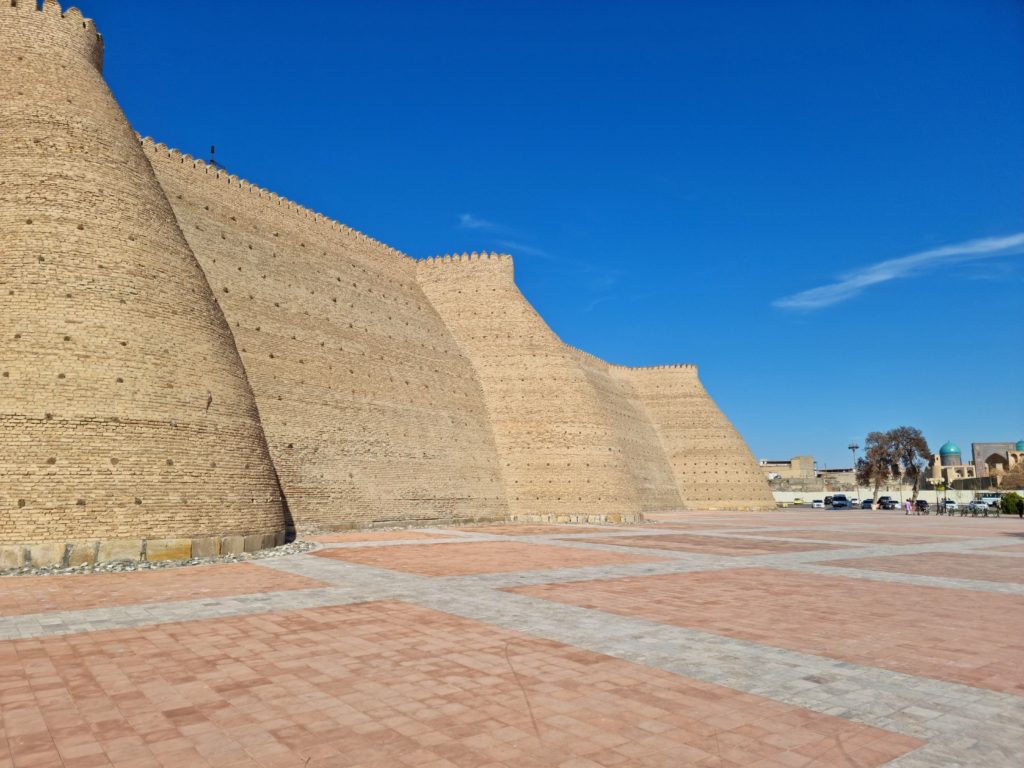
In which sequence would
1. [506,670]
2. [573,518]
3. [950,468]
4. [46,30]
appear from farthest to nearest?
1. [950,468]
2. [573,518]
3. [46,30]
4. [506,670]

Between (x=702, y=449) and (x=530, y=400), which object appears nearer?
(x=530, y=400)

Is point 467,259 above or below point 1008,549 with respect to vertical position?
above

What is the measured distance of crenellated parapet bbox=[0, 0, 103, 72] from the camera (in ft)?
56.2

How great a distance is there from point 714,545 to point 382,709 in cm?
1617

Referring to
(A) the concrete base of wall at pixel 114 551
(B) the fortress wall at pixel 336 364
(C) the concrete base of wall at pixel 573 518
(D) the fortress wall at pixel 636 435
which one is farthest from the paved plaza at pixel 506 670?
(D) the fortress wall at pixel 636 435

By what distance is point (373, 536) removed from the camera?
21.6 meters

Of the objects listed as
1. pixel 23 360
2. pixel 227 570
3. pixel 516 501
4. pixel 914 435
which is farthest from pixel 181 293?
pixel 914 435

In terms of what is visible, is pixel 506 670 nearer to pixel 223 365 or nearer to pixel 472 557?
pixel 472 557

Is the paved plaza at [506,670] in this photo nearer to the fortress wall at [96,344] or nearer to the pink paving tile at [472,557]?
the pink paving tile at [472,557]

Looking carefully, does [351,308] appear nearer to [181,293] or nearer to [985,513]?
[181,293]

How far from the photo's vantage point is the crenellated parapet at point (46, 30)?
17.1 meters

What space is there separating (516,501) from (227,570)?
1990 centimetres

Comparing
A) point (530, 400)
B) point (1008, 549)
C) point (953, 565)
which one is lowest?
point (953, 565)

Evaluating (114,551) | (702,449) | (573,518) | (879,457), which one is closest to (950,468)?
(879,457)
